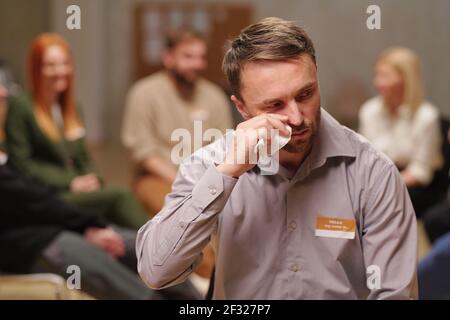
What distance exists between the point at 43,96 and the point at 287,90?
1.80m

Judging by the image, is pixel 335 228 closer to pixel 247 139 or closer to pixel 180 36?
pixel 247 139

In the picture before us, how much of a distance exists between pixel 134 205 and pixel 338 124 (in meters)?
0.96

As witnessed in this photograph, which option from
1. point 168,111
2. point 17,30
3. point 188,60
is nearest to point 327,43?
point 168,111

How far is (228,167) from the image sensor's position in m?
1.38

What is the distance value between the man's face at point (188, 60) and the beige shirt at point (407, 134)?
0.72 metres

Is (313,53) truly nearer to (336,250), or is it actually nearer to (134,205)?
(336,250)

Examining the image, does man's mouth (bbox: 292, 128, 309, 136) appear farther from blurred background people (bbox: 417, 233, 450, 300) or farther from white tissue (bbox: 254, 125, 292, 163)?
blurred background people (bbox: 417, 233, 450, 300)

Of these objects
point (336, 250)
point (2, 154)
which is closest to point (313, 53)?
point (336, 250)

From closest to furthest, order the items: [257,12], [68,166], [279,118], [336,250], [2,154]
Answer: [279,118] < [336,250] < [2,154] < [68,166] < [257,12]

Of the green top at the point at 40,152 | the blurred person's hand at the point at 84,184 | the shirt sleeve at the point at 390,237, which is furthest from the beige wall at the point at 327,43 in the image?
the blurred person's hand at the point at 84,184

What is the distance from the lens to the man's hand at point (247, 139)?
135 cm

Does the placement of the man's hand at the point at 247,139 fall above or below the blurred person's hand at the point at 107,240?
above

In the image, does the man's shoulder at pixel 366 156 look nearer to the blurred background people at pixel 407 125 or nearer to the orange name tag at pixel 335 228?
the orange name tag at pixel 335 228
